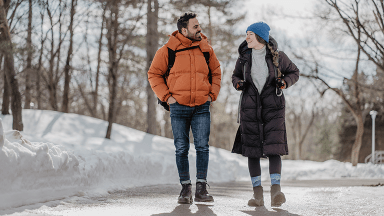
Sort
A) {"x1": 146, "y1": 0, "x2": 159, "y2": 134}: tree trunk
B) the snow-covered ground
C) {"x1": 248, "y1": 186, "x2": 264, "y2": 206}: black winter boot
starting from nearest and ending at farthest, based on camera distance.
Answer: the snow-covered ground → {"x1": 248, "y1": 186, "x2": 264, "y2": 206}: black winter boot → {"x1": 146, "y1": 0, "x2": 159, "y2": 134}: tree trunk

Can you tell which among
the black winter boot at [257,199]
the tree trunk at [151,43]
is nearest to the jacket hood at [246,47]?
the black winter boot at [257,199]

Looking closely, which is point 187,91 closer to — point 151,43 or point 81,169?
point 81,169

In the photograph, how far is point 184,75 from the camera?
13.8ft

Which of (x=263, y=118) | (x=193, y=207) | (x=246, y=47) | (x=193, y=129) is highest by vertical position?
(x=246, y=47)

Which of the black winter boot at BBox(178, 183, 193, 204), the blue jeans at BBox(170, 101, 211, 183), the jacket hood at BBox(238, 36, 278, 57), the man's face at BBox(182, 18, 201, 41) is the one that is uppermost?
the man's face at BBox(182, 18, 201, 41)

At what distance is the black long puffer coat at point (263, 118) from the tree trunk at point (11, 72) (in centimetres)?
835

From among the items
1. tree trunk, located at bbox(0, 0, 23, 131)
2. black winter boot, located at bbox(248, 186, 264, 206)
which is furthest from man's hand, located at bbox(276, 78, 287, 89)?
tree trunk, located at bbox(0, 0, 23, 131)

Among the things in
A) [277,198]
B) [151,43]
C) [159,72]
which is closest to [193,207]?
[277,198]

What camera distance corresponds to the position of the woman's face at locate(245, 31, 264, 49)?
427cm

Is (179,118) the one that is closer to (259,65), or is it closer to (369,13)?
(259,65)

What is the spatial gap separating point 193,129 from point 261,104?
0.78 metres

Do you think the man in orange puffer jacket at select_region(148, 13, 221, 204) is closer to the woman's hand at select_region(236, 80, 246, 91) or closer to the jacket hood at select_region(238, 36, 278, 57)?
the woman's hand at select_region(236, 80, 246, 91)

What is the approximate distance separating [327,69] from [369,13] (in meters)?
3.40

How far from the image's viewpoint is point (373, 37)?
1463cm
